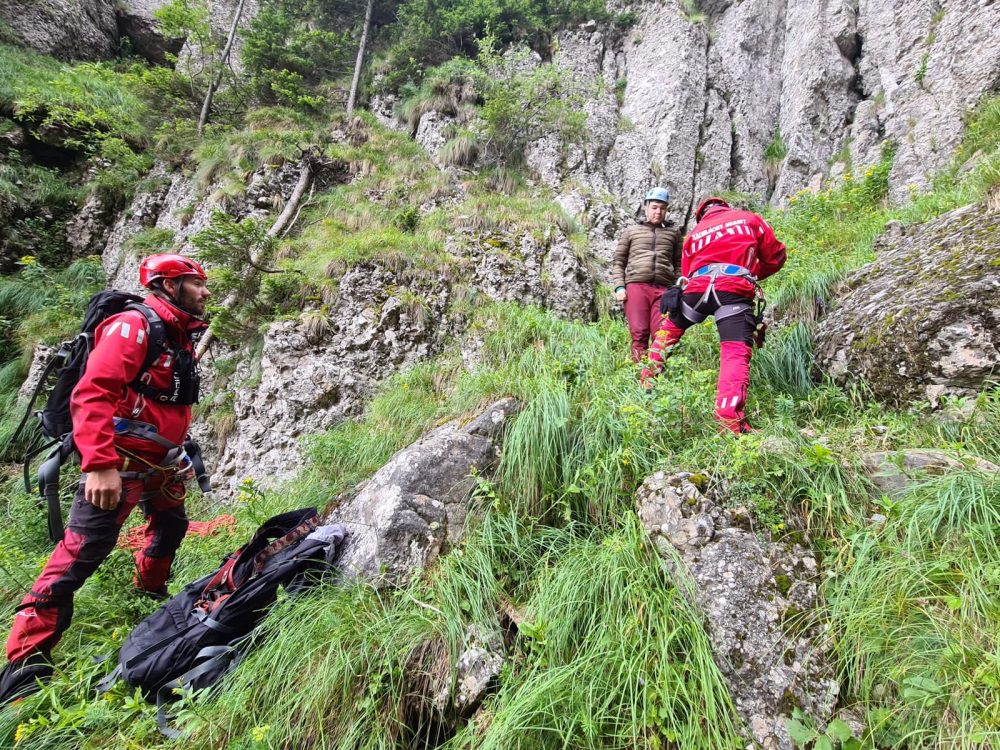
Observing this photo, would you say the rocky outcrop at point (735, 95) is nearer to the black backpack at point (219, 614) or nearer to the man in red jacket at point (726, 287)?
the man in red jacket at point (726, 287)

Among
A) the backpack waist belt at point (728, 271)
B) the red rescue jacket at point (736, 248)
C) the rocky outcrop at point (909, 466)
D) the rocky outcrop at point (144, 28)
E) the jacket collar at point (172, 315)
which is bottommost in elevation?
the rocky outcrop at point (909, 466)

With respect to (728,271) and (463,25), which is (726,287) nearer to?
(728,271)

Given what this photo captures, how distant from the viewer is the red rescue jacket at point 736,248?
3.21m

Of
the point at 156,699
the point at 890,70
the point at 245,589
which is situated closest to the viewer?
the point at 156,699

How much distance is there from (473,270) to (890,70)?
374 inches

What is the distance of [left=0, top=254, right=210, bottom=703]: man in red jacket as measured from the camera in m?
2.22

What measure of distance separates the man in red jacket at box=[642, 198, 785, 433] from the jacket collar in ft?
11.2

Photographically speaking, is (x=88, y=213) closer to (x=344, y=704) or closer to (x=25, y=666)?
(x=25, y=666)

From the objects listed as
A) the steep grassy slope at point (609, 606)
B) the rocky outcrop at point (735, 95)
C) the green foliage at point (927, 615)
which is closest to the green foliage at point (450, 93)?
the rocky outcrop at point (735, 95)

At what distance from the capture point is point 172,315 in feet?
9.05

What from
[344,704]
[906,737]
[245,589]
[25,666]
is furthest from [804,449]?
[25,666]

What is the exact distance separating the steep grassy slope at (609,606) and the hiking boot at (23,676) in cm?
9

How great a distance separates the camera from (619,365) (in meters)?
4.05

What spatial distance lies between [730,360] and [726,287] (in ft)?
2.03
